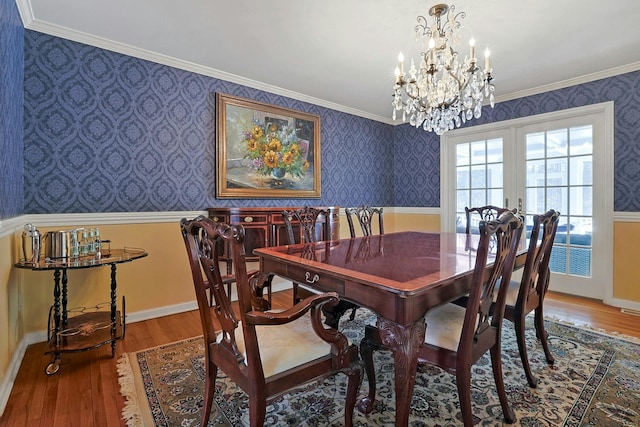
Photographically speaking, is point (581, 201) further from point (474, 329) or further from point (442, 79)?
point (474, 329)

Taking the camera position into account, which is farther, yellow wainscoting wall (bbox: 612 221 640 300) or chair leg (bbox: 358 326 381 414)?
yellow wainscoting wall (bbox: 612 221 640 300)

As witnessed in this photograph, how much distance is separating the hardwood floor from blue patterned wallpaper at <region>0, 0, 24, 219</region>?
3.24 ft

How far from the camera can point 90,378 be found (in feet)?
6.21

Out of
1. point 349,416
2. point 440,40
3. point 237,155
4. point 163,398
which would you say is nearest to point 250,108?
point 237,155

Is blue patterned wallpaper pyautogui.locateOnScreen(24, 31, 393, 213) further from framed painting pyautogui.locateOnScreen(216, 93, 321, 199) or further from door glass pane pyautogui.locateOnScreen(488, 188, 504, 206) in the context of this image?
door glass pane pyautogui.locateOnScreen(488, 188, 504, 206)

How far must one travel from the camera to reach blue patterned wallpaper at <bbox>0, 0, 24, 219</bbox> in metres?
1.71

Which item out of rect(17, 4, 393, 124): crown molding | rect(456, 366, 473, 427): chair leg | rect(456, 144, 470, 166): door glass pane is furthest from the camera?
rect(456, 144, 470, 166): door glass pane

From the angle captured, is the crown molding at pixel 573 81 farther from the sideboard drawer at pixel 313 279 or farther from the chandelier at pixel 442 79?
the sideboard drawer at pixel 313 279

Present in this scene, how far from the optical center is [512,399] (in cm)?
167

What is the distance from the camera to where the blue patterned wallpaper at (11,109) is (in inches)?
67.4

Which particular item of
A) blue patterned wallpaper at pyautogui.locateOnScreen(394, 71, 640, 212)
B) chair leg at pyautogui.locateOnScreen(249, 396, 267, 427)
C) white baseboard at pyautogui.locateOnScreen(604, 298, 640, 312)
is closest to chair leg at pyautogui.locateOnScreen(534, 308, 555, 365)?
chair leg at pyautogui.locateOnScreen(249, 396, 267, 427)

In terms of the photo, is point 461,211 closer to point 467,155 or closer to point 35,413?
point 467,155

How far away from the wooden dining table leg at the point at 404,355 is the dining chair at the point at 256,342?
0.65 ft

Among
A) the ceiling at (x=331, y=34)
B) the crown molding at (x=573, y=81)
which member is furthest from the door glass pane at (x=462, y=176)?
the ceiling at (x=331, y=34)
